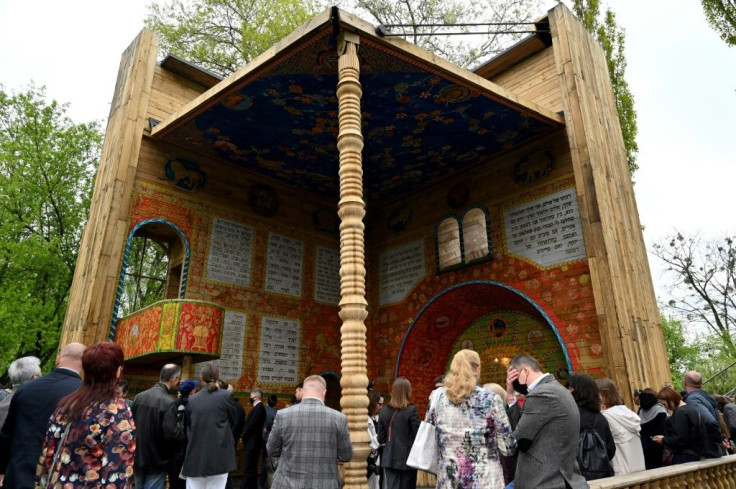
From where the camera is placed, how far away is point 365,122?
10.7 meters

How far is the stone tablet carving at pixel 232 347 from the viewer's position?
10.7 m

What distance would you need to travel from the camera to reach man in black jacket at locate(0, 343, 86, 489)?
284 cm

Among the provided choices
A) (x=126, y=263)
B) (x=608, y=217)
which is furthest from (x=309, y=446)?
(x=608, y=217)

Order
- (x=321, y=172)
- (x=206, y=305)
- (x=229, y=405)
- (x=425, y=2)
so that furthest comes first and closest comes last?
(x=425, y=2), (x=321, y=172), (x=206, y=305), (x=229, y=405)

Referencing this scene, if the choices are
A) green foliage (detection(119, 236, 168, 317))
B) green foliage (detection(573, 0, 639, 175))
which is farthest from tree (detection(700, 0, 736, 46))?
green foliage (detection(119, 236, 168, 317))

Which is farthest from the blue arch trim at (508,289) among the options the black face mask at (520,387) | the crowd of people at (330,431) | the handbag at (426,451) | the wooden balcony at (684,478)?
the handbag at (426,451)

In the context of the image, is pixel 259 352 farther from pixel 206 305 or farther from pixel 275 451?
pixel 275 451

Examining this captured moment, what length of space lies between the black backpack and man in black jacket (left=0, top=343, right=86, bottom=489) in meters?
3.58

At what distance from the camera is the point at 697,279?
2453 centimetres

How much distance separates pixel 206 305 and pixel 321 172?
16.3 ft

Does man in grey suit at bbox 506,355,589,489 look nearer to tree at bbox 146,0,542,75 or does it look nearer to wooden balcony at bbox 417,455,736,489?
wooden balcony at bbox 417,455,736,489

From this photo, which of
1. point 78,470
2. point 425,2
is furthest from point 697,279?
point 78,470

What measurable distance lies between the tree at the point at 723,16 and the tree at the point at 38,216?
62.2ft

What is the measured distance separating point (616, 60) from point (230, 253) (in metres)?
11.8
